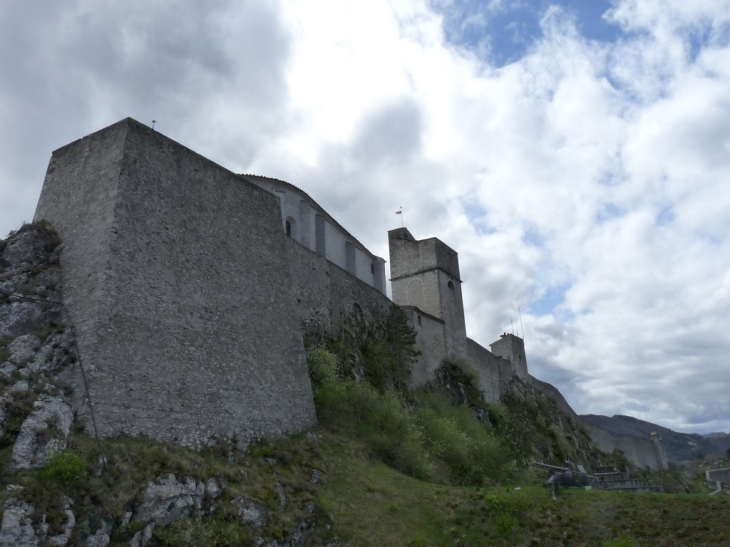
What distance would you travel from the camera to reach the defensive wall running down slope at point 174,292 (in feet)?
53.2

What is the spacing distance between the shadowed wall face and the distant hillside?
117278 millimetres

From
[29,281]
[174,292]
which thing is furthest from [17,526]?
[174,292]

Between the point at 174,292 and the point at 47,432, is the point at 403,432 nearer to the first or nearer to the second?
the point at 174,292

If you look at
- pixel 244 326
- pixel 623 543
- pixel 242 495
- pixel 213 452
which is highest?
pixel 244 326

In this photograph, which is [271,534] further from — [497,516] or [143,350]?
[497,516]

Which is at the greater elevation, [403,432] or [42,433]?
[403,432]

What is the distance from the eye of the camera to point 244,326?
20.5 m

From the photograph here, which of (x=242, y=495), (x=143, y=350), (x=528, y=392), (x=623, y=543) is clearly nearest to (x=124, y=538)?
(x=242, y=495)

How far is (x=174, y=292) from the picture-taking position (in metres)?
18.5

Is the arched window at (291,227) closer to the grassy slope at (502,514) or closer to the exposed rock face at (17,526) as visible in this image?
the grassy slope at (502,514)

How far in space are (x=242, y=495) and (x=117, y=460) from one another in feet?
9.98

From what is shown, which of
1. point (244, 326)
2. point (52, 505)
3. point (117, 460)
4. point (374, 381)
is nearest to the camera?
point (52, 505)

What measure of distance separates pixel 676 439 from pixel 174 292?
175 metres

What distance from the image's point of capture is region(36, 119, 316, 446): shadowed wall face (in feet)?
53.4
